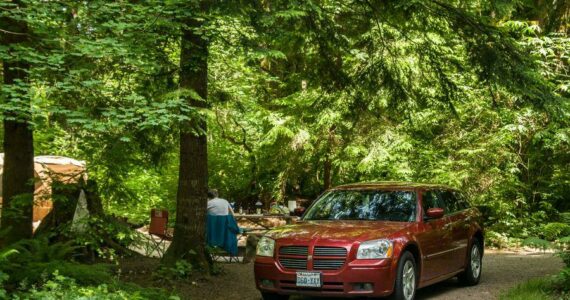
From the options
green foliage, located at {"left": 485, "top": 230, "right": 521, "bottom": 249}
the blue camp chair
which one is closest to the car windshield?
the blue camp chair

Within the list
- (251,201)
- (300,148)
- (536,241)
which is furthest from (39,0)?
(251,201)

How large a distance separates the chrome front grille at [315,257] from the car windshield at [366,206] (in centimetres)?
124

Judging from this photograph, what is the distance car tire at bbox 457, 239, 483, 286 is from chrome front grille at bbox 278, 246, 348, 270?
338 cm

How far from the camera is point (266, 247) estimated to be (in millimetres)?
8703

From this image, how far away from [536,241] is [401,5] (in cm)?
431

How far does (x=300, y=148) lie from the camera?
64.8 feet

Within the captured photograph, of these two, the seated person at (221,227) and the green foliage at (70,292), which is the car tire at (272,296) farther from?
the seated person at (221,227)

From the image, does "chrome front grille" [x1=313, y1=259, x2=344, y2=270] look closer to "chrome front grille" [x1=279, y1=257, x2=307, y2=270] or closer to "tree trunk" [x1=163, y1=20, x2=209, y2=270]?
"chrome front grille" [x1=279, y1=257, x2=307, y2=270]

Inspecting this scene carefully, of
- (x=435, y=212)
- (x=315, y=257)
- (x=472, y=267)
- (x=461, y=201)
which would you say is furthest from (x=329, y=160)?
(x=315, y=257)

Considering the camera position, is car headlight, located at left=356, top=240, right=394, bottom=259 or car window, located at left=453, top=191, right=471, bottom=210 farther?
car window, located at left=453, top=191, right=471, bottom=210

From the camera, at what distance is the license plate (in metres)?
8.07

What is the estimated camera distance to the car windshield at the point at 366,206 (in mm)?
9234

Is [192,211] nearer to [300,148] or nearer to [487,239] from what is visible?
[300,148]

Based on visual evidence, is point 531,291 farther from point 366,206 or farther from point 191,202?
point 191,202
